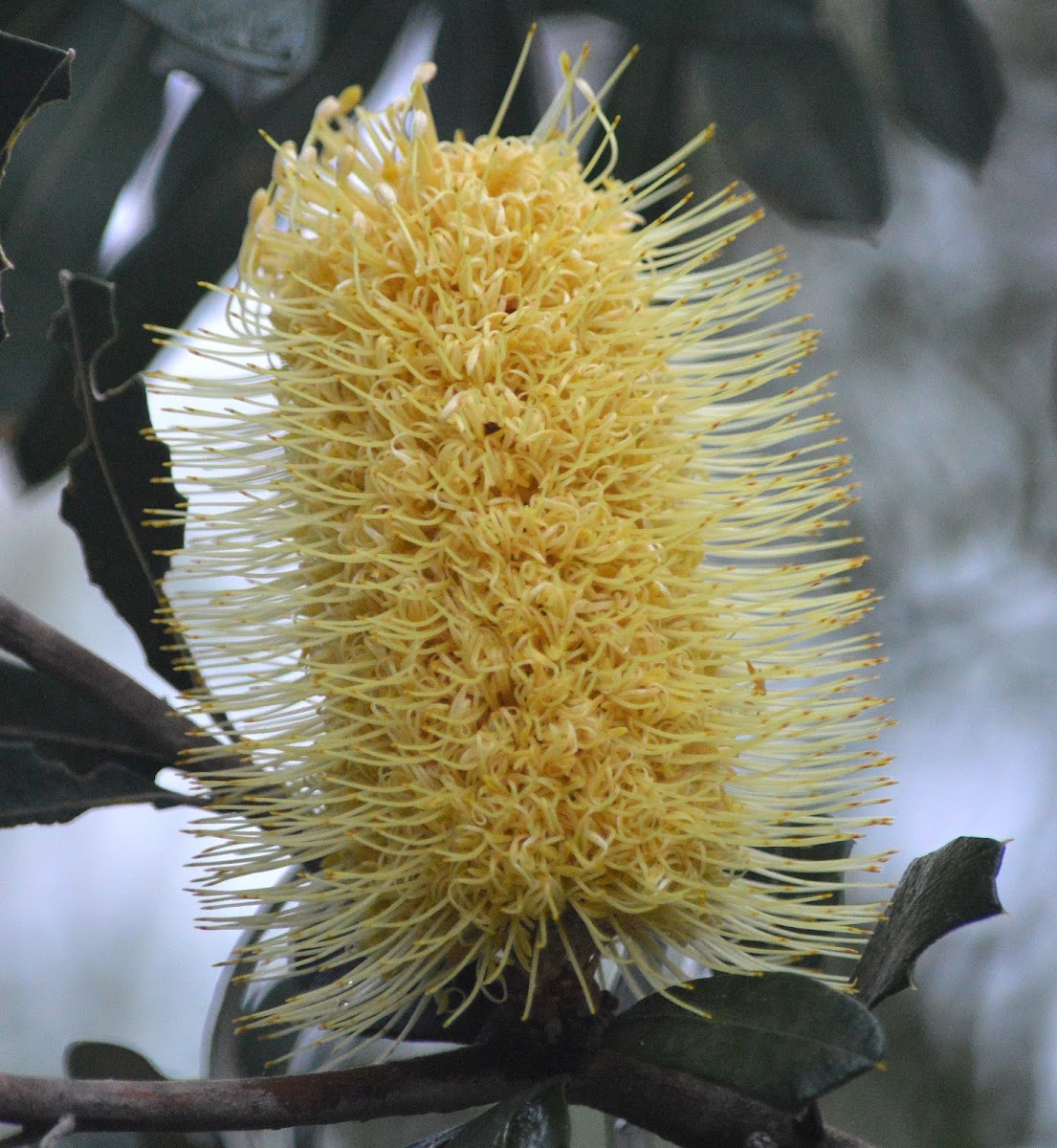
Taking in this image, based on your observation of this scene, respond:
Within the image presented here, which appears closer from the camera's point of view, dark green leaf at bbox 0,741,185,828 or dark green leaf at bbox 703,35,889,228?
dark green leaf at bbox 0,741,185,828

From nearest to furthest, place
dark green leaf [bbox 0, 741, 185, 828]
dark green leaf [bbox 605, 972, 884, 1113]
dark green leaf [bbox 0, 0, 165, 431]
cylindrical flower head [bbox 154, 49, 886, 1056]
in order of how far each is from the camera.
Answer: dark green leaf [bbox 605, 972, 884, 1113]
cylindrical flower head [bbox 154, 49, 886, 1056]
dark green leaf [bbox 0, 741, 185, 828]
dark green leaf [bbox 0, 0, 165, 431]

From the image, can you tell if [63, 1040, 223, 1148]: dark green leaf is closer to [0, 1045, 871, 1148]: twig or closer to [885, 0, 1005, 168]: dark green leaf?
[0, 1045, 871, 1148]: twig

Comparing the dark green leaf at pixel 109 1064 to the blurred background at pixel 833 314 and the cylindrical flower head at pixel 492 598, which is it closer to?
the cylindrical flower head at pixel 492 598

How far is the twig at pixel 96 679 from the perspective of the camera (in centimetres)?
67

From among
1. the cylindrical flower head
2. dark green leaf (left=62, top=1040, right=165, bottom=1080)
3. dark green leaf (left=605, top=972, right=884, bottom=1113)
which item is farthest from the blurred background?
dark green leaf (left=605, top=972, right=884, bottom=1113)

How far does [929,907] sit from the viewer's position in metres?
0.53

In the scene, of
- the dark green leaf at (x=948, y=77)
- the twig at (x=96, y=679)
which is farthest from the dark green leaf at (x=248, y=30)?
the dark green leaf at (x=948, y=77)

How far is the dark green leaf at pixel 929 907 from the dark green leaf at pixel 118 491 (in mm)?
389

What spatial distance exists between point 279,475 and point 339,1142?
349 millimetres

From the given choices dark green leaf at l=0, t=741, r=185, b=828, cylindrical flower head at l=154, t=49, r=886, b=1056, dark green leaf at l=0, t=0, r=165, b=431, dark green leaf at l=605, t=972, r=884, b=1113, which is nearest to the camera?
dark green leaf at l=605, t=972, r=884, b=1113

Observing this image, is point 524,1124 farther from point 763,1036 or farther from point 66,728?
point 66,728

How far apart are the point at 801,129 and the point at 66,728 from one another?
0.73 metres

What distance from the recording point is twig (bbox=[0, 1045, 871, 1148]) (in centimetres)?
49

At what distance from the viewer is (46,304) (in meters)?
0.99
